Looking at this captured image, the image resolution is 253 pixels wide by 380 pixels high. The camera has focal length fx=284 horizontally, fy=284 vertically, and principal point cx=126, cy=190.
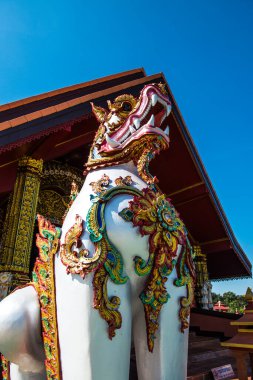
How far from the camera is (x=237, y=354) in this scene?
1229mm

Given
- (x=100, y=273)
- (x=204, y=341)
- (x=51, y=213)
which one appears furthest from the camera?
(x=51, y=213)

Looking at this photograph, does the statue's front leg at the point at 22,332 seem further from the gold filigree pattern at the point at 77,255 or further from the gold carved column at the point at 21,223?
the gold carved column at the point at 21,223

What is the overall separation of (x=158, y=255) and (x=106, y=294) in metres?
0.23

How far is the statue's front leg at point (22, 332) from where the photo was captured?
942 mm

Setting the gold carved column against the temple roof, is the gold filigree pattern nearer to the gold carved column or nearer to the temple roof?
the temple roof

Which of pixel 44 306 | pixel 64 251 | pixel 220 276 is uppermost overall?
pixel 220 276

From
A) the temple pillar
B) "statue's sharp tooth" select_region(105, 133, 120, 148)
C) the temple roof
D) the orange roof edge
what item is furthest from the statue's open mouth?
the temple pillar

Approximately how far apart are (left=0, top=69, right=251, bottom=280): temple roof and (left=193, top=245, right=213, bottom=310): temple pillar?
179 millimetres

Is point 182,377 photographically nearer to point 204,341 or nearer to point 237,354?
point 237,354

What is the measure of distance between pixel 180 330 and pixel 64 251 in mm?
497

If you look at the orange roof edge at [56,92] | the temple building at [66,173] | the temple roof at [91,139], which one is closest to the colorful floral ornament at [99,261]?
the temple building at [66,173]

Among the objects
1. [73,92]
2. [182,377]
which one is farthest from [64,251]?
[73,92]

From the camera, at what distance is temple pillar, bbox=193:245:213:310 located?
5676mm

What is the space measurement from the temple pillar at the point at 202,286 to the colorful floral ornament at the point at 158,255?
4906mm
